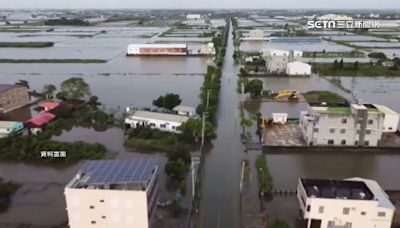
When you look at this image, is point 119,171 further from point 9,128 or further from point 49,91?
point 49,91

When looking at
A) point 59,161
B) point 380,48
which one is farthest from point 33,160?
point 380,48

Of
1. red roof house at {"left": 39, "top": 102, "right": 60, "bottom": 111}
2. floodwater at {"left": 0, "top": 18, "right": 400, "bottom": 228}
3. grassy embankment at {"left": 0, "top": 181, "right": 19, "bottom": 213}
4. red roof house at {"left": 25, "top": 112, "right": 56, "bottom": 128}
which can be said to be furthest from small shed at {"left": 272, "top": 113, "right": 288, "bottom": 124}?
red roof house at {"left": 39, "top": 102, "right": 60, "bottom": 111}

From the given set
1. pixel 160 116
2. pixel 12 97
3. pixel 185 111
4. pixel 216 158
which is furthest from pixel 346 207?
pixel 12 97

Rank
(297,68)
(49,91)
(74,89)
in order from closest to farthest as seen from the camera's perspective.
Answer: (74,89)
(49,91)
(297,68)

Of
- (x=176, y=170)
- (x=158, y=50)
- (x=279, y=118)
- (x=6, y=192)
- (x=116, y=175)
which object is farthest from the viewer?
(x=158, y=50)

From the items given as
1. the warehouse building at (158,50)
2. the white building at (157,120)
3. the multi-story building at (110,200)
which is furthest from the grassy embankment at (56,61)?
the multi-story building at (110,200)

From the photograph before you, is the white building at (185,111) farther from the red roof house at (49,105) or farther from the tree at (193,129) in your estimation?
the red roof house at (49,105)

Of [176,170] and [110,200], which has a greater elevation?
[110,200]
